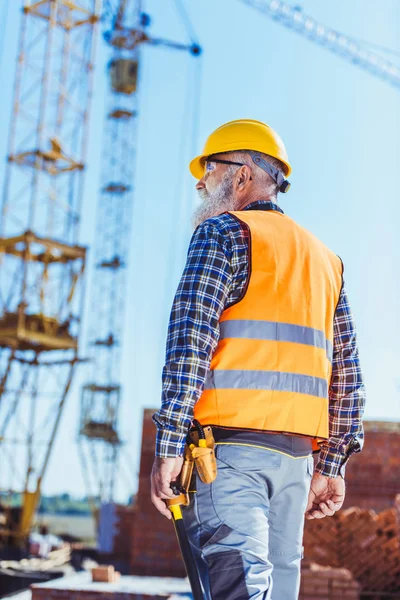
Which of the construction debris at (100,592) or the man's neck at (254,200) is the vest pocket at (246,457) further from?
the construction debris at (100,592)

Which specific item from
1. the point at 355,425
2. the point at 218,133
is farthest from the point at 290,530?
the point at 218,133

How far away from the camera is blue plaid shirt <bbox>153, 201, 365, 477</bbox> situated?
2.04m

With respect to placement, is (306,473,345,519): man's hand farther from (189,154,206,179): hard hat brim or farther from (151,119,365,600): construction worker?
(189,154,206,179): hard hat brim

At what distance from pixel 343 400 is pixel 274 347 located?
0.49m

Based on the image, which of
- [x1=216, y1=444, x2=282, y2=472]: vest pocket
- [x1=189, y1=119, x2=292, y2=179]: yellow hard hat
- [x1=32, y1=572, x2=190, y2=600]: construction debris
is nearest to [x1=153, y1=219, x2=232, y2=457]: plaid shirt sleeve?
[x1=216, y1=444, x2=282, y2=472]: vest pocket

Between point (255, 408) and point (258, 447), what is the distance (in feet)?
0.33

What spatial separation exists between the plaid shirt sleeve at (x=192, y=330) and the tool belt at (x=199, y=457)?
0.04 meters

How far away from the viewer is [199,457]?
2.02 metres

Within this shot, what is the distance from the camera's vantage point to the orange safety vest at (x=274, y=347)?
209 centimetres

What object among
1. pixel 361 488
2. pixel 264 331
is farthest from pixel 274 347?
pixel 361 488

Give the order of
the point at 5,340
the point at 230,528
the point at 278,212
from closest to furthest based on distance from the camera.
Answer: the point at 230,528 → the point at 278,212 → the point at 5,340

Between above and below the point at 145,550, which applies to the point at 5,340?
above

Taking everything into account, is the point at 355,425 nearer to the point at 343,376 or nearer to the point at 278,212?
the point at 343,376

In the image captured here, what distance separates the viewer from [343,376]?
8.32 feet
